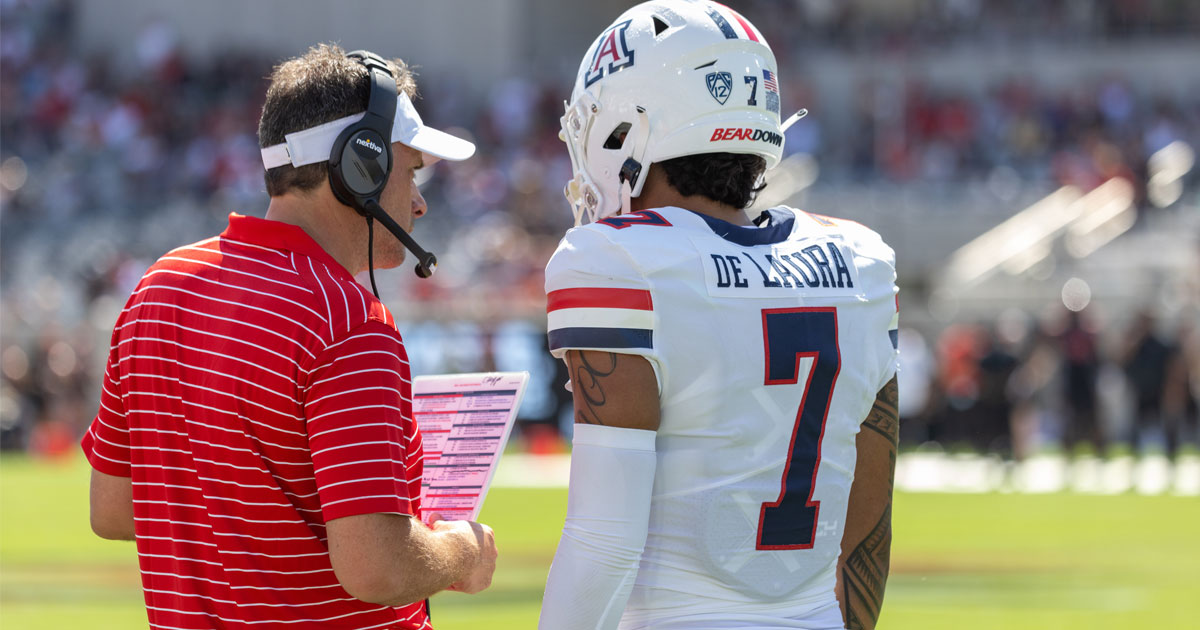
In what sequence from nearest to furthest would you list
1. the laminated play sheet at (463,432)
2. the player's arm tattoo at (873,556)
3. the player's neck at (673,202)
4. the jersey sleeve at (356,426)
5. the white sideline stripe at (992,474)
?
the jersey sleeve at (356,426) → the player's neck at (673,202) → the player's arm tattoo at (873,556) → the laminated play sheet at (463,432) → the white sideline stripe at (992,474)

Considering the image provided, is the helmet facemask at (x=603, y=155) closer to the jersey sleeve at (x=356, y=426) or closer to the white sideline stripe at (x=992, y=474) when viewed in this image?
the jersey sleeve at (x=356, y=426)

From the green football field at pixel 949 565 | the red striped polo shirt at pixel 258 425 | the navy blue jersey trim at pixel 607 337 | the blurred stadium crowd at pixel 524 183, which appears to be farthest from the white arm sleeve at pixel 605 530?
the blurred stadium crowd at pixel 524 183

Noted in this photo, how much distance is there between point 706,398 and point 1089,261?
2071 centimetres

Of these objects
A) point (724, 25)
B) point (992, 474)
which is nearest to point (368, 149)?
point (724, 25)

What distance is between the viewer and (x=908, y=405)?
1966 centimetres

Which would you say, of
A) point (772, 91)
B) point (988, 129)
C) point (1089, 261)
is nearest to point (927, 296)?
point (1089, 261)

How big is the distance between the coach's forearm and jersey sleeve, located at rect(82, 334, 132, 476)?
55 cm

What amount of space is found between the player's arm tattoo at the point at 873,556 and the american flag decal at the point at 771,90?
57 cm

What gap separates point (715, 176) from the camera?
2.86 metres

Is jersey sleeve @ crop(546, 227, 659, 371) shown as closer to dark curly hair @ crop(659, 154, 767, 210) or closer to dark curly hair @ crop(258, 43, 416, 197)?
dark curly hair @ crop(659, 154, 767, 210)

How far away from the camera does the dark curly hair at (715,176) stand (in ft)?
9.36

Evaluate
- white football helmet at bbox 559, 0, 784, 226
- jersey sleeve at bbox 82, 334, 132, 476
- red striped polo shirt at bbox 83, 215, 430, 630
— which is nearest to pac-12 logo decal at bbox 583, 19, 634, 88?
white football helmet at bbox 559, 0, 784, 226

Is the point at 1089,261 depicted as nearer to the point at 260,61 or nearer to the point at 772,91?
the point at 260,61

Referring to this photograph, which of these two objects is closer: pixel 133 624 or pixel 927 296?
pixel 133 624
